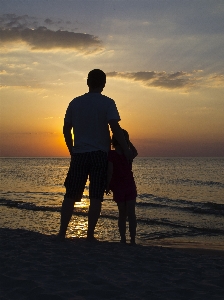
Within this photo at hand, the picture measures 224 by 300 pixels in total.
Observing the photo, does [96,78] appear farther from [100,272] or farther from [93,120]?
[100,272]

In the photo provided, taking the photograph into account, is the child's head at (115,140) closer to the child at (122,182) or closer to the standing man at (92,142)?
the child at (122,182)

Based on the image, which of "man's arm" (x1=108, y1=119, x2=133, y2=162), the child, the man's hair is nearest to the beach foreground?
the child

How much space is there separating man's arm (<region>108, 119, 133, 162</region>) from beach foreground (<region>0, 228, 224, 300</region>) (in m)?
1.29

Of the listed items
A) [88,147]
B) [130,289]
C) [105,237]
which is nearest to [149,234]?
[105,237]

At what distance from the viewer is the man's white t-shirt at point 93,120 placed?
16.5ft

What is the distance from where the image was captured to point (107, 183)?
524 centimetres

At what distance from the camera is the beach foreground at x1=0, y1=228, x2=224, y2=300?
123 inches

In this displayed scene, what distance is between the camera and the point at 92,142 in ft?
16.6

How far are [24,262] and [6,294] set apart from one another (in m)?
1.00

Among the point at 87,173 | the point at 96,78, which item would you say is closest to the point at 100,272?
the point at 87,173

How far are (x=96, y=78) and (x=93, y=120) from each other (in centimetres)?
59

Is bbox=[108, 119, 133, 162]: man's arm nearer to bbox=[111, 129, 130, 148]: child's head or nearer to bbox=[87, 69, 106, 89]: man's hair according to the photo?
bbox=[111, 129, 130, 148]: child's head

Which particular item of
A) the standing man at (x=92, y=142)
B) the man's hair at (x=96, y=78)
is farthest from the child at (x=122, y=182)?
the man's hair at (x=96, y=78)

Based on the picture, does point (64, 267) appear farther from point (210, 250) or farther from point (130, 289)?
point (210, 250)
